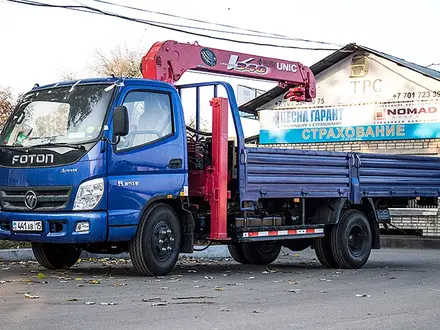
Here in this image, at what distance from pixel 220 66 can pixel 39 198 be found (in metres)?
4.74

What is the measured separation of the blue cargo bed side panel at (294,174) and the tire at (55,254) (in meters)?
2.71

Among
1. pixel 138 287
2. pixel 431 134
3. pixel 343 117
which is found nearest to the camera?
pixel 138 287

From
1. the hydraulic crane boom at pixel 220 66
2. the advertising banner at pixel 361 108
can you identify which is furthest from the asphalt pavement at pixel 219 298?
the advertising banner at pixel 361 108

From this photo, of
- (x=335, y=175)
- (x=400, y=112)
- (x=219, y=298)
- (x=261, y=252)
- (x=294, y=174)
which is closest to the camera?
(x=219, y=298)

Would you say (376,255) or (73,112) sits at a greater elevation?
(73,112)

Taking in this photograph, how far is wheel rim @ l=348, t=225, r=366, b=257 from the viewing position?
1473 cm

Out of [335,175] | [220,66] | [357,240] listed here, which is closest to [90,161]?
[220,66]

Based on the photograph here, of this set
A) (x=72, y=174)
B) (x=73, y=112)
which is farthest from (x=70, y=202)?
(x=73, y=112)

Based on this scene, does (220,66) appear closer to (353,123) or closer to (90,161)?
(90,161)

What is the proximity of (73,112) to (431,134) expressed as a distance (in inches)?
584

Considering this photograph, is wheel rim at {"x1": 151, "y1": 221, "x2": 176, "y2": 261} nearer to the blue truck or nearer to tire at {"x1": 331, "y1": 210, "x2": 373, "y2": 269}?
the blue truck

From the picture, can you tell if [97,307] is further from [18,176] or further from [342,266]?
[342,266]

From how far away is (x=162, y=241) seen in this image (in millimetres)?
11891

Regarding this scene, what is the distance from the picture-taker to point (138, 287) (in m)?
10.5
